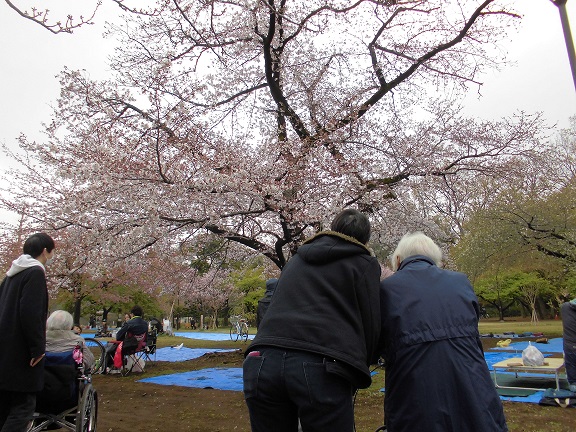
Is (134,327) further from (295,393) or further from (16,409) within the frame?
(295,393)

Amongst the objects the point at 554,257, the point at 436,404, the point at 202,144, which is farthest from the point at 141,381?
the point at 554,257

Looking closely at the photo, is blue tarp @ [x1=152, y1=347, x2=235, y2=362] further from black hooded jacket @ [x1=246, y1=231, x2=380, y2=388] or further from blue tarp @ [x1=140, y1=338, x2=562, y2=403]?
black hooded jacket @ [x1=246, y1=231, x2=380, y2=388]

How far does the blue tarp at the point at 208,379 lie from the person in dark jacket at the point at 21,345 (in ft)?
15.0

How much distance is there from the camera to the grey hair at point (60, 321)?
138 inches

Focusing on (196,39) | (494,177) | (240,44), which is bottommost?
(494,177)

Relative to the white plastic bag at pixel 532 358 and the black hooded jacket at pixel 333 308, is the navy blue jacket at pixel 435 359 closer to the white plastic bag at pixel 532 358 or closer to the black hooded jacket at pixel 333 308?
the black hooded jacket at pixel 333 308

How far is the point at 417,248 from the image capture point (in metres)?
1.89

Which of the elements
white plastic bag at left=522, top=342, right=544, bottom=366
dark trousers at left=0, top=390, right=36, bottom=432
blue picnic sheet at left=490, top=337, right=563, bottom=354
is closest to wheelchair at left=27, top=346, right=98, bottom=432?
dark trousers at left=0, top=390, right=36, bottom=432

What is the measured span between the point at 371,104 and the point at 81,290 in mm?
11945

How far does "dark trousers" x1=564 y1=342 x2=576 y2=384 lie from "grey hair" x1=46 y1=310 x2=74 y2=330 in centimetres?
491

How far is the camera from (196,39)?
7.78m

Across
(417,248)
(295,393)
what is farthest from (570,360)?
(295,393)

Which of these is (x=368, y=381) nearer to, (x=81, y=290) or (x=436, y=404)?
(x=436, y=404)

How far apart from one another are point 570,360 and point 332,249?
4342 millimetres
